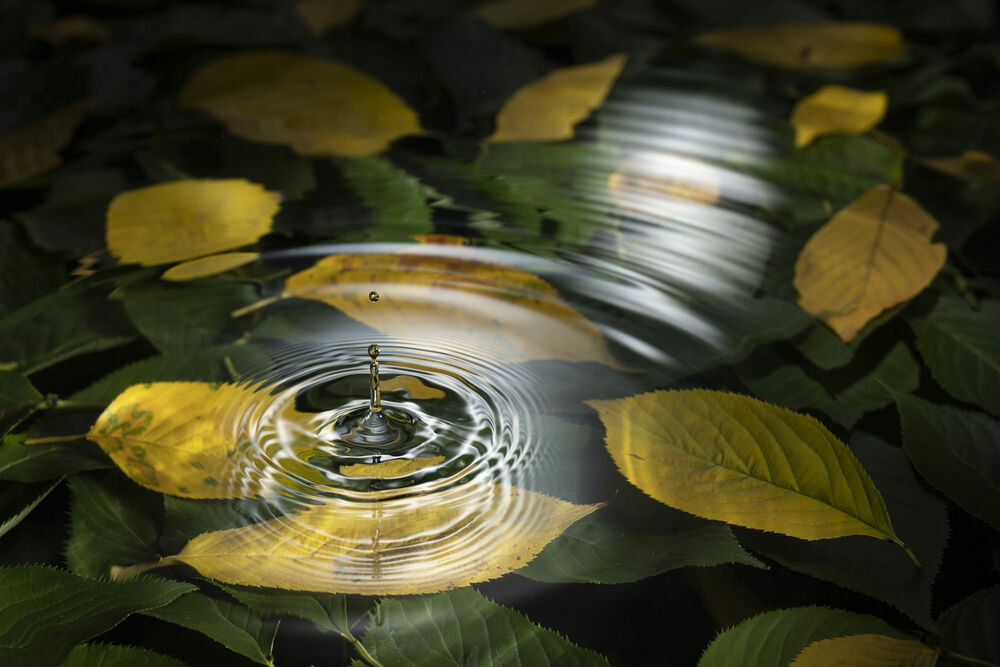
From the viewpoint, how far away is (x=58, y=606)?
25cm

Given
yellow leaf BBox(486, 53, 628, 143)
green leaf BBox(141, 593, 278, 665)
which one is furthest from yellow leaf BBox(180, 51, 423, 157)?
green leaf BBox(141, 593, 278, 665)

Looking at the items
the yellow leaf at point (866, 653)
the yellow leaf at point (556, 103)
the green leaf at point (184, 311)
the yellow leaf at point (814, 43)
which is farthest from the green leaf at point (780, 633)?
the yellow leaf at point (814, 43)

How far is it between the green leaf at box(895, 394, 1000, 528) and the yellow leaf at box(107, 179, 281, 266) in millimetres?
297

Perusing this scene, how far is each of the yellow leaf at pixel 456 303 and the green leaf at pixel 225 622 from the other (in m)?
0.15

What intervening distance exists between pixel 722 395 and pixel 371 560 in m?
0.14

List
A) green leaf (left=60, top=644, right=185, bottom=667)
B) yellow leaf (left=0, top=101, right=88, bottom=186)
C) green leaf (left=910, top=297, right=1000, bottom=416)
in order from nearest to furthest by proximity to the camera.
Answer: green leaf (left=60, top=644, right=185, bottom=667) < green leaf (left=910, top=297, right=1000, bottom=416) < yellow leaf (left=0, top=101, right=88, bottom=186)

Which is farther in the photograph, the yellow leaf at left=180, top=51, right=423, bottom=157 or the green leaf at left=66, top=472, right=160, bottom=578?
the yellow leaf at left=180, top=51, right=423, bottom=157

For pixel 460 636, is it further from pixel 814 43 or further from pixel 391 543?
pixel 814 43

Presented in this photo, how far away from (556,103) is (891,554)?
14.6 inches

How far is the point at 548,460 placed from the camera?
313 millimetres

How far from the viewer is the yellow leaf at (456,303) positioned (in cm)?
38

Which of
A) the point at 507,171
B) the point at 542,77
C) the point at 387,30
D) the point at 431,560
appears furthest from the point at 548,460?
the point at 387,30

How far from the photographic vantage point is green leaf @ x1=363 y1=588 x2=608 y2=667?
238mm

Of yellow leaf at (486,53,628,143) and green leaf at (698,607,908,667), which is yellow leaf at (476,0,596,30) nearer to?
yellow leaf at (486,53,628,143)
